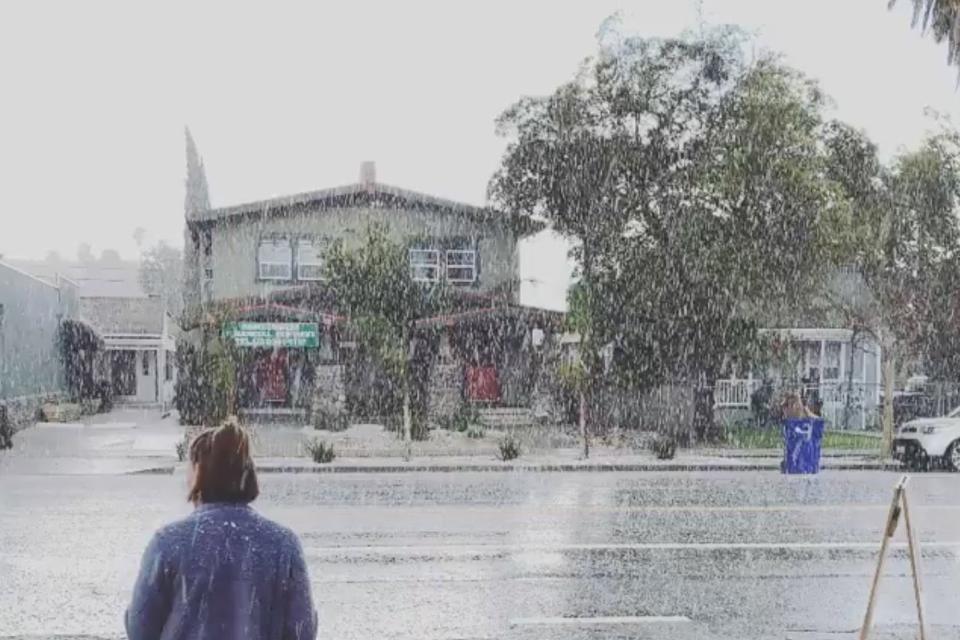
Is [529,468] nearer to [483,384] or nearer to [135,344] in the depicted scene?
[483,384]

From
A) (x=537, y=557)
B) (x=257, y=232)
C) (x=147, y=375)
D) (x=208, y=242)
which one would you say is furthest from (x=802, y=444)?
(x=147, y=375)

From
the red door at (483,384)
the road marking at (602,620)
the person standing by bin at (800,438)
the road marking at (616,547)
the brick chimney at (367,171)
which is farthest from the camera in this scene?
the brick chimney at (367,171)

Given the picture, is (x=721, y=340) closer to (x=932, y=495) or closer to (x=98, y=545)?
(x=932, y=495)

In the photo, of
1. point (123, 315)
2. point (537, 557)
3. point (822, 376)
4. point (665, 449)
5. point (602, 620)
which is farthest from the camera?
point (123, 315)

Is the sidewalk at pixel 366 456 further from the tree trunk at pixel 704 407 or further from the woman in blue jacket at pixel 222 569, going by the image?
the woman in blue jacket at pixel 222 569

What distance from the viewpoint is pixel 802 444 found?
827 inches

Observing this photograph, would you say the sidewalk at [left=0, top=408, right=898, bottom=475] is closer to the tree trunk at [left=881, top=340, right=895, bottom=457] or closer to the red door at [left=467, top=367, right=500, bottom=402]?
the tree trunk at [left=881, top=340, right=895, bottom=457]

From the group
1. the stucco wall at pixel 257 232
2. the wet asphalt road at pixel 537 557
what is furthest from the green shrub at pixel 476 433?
the wet asphalt road at pixel 537 557

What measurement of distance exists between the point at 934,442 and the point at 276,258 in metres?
20.7

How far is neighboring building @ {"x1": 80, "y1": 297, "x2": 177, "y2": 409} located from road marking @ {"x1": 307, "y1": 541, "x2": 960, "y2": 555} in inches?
1415

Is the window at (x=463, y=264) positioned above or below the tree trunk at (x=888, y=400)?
above

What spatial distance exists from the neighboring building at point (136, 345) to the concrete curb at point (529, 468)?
25980 mm

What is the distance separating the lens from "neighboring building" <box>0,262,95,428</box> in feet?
96.0

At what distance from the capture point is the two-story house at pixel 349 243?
3566cm
